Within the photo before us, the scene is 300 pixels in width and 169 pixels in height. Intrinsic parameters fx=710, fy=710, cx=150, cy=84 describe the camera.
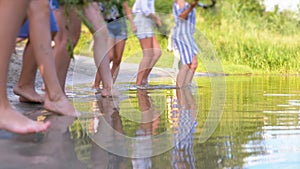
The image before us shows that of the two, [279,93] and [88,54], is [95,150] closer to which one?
[88,54]

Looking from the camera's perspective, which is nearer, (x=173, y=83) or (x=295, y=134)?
(x=295, y=134)

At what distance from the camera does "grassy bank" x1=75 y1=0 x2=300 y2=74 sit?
1315 cm

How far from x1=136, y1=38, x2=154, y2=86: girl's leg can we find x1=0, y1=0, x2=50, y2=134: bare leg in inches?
150

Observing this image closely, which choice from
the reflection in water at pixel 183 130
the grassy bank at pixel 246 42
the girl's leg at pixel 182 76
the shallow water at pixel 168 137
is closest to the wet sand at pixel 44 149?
the shallow water at pixel 168 137

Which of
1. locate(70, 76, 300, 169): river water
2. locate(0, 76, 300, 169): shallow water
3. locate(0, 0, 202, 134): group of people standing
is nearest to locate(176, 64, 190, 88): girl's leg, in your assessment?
locate(0, 0, 202, 134): group of people standing

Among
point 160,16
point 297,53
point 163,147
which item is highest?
point 160,16

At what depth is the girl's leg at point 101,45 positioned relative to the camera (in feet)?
16.3

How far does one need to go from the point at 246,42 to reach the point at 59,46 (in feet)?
39.6

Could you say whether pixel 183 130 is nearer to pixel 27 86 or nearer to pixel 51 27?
pixel 51 27

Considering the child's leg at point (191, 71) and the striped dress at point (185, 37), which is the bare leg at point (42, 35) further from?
the child's leg at point (191, 71)

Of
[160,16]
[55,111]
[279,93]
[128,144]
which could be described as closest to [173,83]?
[279,93]

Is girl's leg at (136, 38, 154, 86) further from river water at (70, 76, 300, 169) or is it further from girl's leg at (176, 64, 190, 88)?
river water at (70, 76, 300, 169)

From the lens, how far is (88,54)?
539 centimetres

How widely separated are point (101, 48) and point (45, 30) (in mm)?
1506
